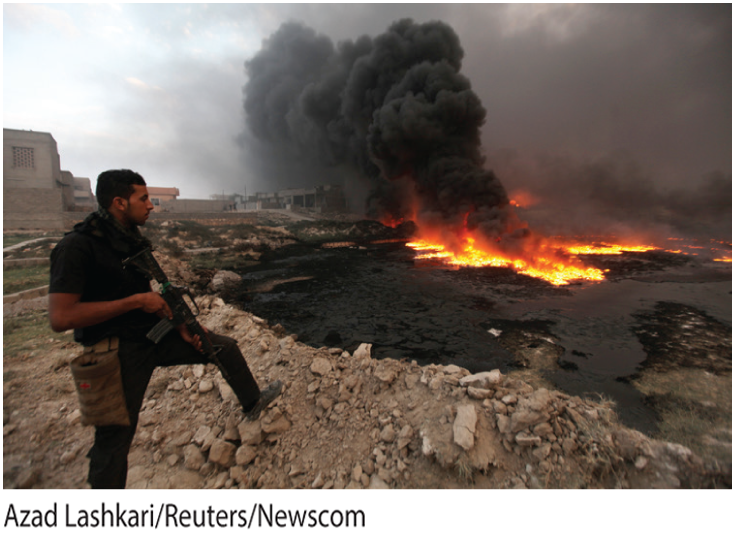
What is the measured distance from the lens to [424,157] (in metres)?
31.1

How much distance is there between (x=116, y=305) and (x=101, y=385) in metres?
0.60

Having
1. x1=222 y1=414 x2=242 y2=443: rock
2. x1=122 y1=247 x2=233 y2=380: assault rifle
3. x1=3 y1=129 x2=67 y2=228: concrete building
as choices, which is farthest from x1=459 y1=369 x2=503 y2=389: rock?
x1=3 y1=129 x2=67 y2=228: concrete building

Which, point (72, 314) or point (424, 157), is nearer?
point (72, 314)

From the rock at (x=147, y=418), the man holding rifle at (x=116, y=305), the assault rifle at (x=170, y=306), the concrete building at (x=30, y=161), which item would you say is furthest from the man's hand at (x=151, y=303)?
the concrete building at (x=30, y=161)

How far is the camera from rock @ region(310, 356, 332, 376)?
388 centimetres

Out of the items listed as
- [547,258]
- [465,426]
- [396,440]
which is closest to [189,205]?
[547,258]

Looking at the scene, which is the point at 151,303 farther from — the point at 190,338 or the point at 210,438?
the point at 210,438

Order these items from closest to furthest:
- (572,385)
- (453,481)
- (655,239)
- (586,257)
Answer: (453,481)
(572,385)
(586,257)
(655,239)

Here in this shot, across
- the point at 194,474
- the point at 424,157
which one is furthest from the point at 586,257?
the point at 194,474

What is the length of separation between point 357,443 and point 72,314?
2.71 m

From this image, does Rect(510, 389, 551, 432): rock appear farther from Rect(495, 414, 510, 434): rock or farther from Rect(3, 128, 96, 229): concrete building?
Rect(3, 128, 96, 229): concrete building

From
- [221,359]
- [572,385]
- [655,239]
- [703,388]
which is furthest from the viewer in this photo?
[655,239]

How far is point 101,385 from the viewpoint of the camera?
2139mm

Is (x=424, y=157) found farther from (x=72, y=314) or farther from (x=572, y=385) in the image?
(x=72, y=314)
